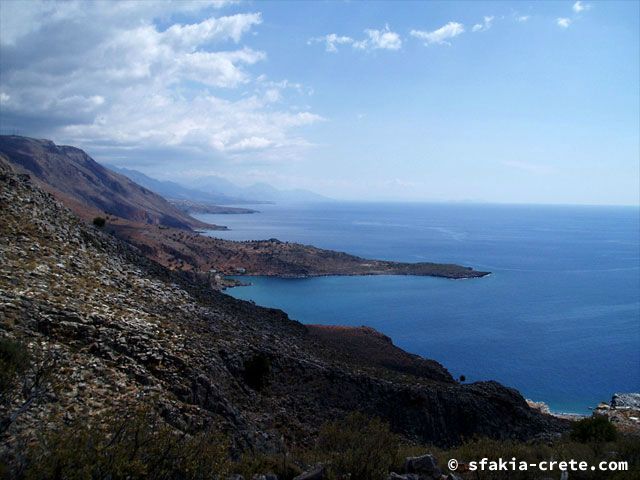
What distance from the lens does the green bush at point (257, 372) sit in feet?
63.7

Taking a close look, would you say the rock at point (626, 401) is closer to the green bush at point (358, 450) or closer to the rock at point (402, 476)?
the green bush at point (358, 450)

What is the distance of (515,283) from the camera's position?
333 feet

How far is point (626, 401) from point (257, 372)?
36544 mm

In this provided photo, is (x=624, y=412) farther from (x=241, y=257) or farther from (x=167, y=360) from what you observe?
(x=241, y=257)

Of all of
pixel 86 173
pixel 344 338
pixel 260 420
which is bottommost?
pixel 344 338

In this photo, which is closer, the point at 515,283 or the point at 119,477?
the point at 119,477

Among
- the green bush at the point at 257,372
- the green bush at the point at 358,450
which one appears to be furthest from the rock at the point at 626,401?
the green bush at the point at 358,450

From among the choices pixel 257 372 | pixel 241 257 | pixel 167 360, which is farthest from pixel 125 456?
pixel 241 257

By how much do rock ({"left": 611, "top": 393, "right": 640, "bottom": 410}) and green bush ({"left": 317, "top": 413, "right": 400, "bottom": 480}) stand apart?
3565 cm

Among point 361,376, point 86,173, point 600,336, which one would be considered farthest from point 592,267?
point 86,173

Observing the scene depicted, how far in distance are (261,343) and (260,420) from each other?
239 inches

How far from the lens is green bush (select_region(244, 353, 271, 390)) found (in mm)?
19406

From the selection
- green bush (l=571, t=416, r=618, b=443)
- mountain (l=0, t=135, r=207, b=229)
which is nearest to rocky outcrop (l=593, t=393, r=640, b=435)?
green bush (l=571, t=416, r=618, b=443)

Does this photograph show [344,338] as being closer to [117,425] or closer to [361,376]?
[361,376]
